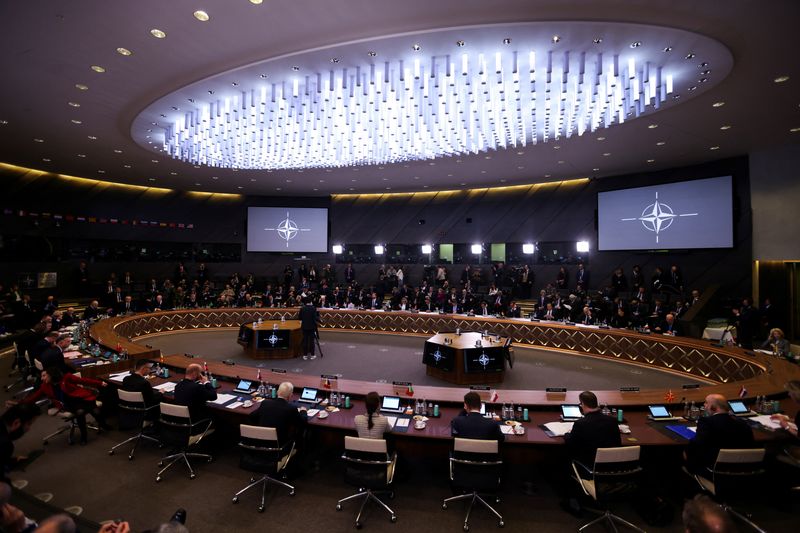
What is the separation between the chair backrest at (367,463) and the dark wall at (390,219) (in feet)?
44.3

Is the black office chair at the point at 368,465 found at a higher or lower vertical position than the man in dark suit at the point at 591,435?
lower

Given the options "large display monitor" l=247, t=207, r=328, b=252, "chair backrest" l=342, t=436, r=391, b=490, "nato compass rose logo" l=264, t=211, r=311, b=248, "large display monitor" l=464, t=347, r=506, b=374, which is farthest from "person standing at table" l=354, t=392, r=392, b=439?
"nato compass rose logo" l=264, t=211, r=311, b=248

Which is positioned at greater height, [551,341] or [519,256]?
[519,256]

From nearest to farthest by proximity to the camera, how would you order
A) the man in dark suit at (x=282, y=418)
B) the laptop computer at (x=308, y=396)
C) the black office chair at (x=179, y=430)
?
the man in dark suit at (x=282, y=418)
the black office chair at (x=179, y=430)
the laptop computer at (x=308, y=396)

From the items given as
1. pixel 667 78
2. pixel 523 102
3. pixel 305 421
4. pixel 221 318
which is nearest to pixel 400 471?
pixel 305 421

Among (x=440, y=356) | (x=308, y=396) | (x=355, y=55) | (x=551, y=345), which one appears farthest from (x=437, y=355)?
(x=355, y=55)

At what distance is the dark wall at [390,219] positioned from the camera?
12.1m

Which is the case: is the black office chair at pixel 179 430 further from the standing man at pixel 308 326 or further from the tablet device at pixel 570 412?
the standing man at pixel 308 326

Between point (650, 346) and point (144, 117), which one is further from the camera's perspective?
point (650, 346)

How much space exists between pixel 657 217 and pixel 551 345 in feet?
21.4

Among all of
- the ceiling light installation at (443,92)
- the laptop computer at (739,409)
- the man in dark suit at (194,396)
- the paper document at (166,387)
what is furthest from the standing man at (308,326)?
the laptop computer at (739,409)

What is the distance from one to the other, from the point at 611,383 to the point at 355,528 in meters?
6.50

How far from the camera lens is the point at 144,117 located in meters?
8.30

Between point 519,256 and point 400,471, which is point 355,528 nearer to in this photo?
point 400,471
